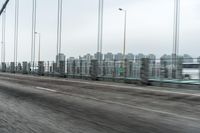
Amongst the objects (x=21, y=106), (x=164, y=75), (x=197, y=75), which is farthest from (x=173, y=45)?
(x=21, y=106)

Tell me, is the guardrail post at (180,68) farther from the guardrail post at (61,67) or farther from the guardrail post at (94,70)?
the guardrail post at (61,67)

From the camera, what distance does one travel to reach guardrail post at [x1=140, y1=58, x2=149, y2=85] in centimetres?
2162

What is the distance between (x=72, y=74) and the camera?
34844 millimetres

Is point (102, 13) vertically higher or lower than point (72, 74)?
higher

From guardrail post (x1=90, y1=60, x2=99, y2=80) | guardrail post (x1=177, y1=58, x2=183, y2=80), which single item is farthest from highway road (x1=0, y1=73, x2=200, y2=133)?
guardrail post (x1=90, y1=60, x2=99, y2=80)

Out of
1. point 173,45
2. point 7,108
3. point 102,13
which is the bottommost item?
point 7,108

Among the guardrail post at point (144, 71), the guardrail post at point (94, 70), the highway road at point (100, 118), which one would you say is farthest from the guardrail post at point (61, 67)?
the highway road at point (100, 118)

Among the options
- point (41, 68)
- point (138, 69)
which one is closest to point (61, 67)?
point (41, 68)

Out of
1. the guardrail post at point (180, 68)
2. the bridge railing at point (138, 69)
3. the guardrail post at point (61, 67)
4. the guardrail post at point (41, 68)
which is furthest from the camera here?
the guardrail post at point (41, 68)

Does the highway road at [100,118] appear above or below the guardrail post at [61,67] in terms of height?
below

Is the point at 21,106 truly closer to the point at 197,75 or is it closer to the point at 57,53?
the point at 197,75

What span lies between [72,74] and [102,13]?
664 centimetres

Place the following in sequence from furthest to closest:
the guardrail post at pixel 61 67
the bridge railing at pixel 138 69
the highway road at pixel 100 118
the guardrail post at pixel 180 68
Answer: the guardrail post at pixel 61 67 → the guardrail post at pixel 180 68 → the bridge railing at pixel 138 69 → the highway road at pixel 100 118

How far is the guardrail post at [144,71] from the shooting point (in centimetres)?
2162
